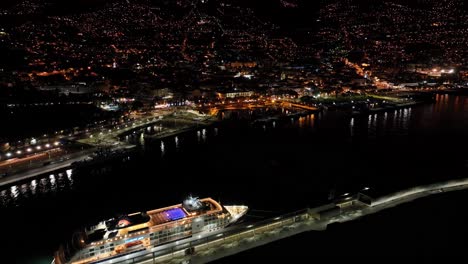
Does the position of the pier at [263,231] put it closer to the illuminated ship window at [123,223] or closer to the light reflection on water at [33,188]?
the illuminated ship window at [123,223]

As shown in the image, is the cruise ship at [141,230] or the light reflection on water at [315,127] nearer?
the cruise ship at [141,230]

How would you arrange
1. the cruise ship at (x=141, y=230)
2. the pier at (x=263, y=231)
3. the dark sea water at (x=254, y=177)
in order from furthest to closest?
the dark sea water at (x=254, y=177)
the pier at (x=263, y=231)
the cruise ship at (x=141, y=230)

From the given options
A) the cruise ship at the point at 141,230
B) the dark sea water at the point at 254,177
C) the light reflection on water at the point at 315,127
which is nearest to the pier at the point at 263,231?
the cruise ship at the point at 141,230

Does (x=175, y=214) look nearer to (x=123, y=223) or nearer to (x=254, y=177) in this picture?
(x=123, y=223)

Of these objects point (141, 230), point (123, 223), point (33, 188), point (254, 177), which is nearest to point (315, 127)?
point (254, 177)

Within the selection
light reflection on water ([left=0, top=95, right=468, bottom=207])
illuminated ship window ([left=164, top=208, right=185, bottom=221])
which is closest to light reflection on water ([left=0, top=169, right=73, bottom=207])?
light reflection on water ([left=0, top=95, right=468, bottom=207])

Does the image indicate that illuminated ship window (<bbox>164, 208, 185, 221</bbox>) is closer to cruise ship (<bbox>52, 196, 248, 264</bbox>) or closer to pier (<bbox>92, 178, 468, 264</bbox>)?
cruise ship (<bbox>52, 196, 248, 264</bbox>)
